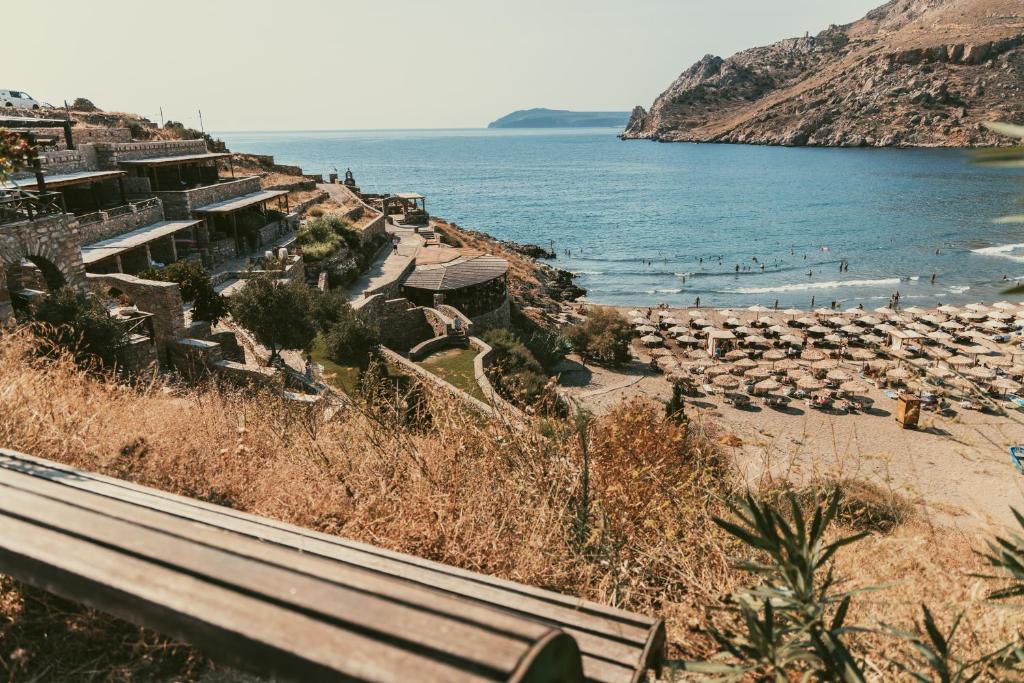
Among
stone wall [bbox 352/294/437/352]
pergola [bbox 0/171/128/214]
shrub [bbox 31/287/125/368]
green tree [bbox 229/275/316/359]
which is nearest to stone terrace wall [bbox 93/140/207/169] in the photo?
pergola [bbox 0/171/128/214]

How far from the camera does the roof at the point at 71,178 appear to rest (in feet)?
68.9

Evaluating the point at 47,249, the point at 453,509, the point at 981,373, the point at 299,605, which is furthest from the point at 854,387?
the point at 299,605

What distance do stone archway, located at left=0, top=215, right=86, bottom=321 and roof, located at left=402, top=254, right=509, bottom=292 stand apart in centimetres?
1439

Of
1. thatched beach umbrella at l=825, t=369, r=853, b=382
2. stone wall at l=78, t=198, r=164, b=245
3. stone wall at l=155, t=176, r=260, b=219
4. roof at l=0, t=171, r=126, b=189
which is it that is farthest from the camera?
thatched beach umbrella at l=825, t=369, r=853, b=382

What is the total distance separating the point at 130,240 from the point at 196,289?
500 centimetres

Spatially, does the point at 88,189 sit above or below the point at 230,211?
above

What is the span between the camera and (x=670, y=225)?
81375 mm

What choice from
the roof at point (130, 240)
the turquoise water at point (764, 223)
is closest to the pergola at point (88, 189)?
the roof at point (130, 240)

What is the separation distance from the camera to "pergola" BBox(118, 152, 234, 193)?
1087 inches

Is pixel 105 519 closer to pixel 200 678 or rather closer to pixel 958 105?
pixel 200 678

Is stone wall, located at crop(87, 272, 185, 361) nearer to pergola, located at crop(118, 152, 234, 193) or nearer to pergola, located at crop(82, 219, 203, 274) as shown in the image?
pergola, located at crop(82, 219, 203, 274)

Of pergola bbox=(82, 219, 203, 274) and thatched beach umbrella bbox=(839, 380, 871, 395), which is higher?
pergola bbox=(82, 219, 203, 274)

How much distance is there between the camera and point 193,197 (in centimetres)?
2725

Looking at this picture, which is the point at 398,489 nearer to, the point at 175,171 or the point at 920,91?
the point at 175,171
